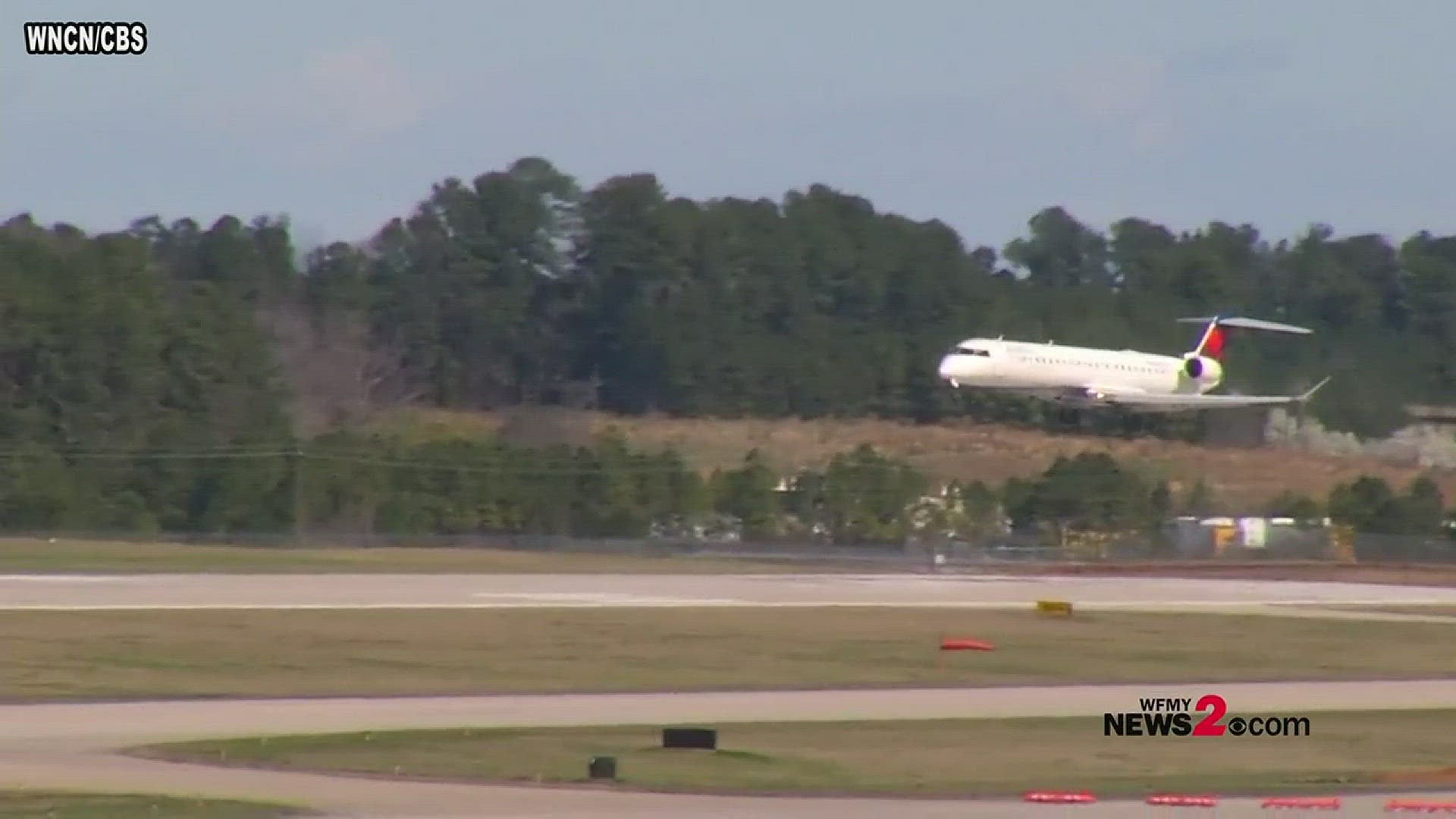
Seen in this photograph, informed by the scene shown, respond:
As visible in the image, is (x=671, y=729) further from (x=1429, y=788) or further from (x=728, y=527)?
(x=728, y=527)

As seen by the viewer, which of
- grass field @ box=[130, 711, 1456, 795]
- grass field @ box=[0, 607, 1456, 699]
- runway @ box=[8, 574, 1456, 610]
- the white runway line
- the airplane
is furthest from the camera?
the airplane

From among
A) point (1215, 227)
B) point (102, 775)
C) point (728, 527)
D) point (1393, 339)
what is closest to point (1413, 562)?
point (1393, 339)

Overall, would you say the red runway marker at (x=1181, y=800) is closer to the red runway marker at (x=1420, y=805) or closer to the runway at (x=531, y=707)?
the runway at (x=531, y=707)

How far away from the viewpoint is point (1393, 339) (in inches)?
3469

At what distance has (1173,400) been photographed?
281ft

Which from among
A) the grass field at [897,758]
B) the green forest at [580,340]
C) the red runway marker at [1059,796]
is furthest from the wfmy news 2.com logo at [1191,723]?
the green forest at [580,340]

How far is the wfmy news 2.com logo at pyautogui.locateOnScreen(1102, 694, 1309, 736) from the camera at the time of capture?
2995 centimetres

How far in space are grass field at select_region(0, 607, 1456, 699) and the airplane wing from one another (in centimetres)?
3493

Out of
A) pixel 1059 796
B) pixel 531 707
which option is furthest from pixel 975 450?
pixel 1059 796

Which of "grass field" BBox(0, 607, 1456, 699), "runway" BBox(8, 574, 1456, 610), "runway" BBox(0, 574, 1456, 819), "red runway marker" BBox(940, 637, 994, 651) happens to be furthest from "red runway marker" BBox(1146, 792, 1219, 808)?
"runway" BBox(8, 574, 1456, 610)

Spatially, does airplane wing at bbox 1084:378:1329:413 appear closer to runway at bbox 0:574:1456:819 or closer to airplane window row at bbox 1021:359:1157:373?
airplane window row at bbox 1021:359:1157:373

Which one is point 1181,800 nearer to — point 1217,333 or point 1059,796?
point 1059,796

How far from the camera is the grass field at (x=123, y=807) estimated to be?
2098 centimetres

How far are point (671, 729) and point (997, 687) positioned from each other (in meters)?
9.63
